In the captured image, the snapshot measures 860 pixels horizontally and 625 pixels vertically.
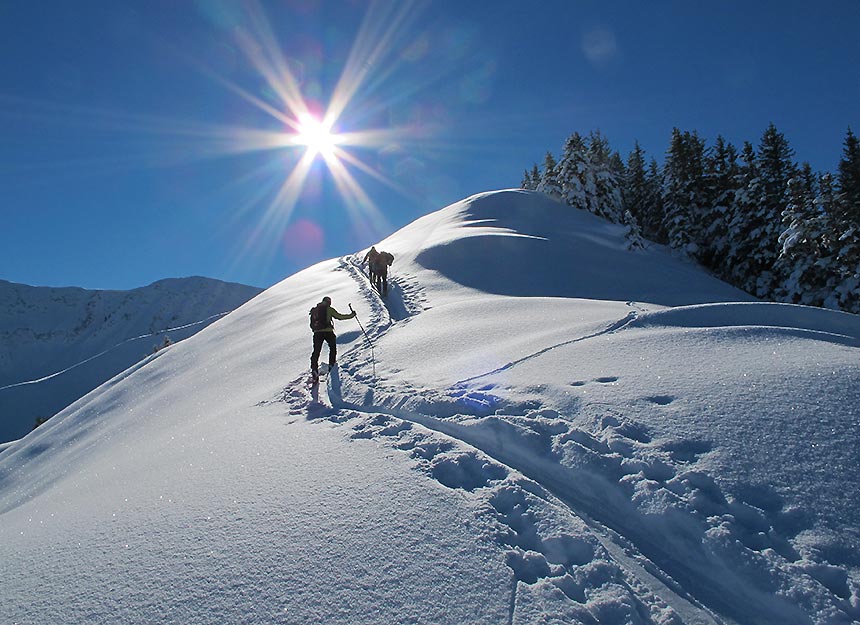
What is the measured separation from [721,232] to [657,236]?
23.5ft

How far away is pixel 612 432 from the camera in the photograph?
13.7 feet

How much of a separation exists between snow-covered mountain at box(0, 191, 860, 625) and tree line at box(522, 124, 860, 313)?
19.9 meters

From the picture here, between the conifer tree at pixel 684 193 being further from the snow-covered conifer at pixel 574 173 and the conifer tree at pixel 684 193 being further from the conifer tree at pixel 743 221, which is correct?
the snow-covered conifer at pixel 574 173

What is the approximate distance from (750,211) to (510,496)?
105ft

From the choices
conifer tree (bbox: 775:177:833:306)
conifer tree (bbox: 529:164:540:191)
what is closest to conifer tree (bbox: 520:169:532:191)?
conifer tree (bbox: 529:164:540:191)

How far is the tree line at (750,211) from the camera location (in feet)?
70.0

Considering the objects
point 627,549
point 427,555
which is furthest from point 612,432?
point 427,555

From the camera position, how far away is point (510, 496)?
365 cm

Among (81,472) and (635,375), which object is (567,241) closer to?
(635,375)

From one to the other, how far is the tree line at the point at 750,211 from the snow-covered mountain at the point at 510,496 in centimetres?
1987

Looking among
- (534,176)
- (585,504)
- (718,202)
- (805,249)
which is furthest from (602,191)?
(585,504)

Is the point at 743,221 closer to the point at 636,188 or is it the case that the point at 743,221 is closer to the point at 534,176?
the point at 636,188

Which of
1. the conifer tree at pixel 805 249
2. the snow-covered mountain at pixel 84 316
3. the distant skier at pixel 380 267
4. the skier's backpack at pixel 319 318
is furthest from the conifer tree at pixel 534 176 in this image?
the snow-covered mountain at pixel 84 316

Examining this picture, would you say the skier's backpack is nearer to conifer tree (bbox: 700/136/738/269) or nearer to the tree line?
the tree line
